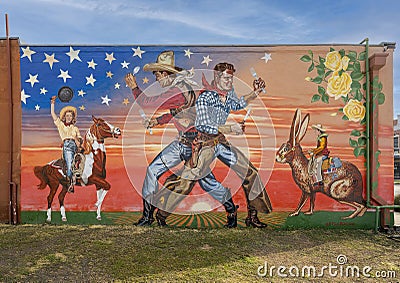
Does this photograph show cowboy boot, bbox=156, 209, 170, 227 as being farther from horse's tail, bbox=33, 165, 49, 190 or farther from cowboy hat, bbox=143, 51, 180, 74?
cowboy hat, bbox=143, 51, 180, 74

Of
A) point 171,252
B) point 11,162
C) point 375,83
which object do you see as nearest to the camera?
point 171,252

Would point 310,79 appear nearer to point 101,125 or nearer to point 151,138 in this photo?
point 151,138

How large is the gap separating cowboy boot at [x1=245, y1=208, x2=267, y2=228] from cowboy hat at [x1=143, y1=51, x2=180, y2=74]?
2530 mm

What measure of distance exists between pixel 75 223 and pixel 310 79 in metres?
4.40

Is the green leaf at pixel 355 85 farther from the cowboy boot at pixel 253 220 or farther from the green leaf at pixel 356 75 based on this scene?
the cowboy boot at pixel 253 220

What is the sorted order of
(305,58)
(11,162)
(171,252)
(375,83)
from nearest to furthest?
(171,252) < (375,83) < (305,58) < (11,162)

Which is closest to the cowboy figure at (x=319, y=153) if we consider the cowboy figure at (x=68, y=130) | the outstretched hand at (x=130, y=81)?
the outstretched hand at (x=130, y=81)

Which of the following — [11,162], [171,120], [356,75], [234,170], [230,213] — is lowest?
[230,213]

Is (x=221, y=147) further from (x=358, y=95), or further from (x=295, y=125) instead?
(x=358, y=95)

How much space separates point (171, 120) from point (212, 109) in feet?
2.21

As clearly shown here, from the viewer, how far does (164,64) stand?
565cm

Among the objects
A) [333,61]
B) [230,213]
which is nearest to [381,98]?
[333,61]

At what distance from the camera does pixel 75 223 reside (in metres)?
5.70

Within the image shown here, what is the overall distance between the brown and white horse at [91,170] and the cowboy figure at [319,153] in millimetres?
3107
